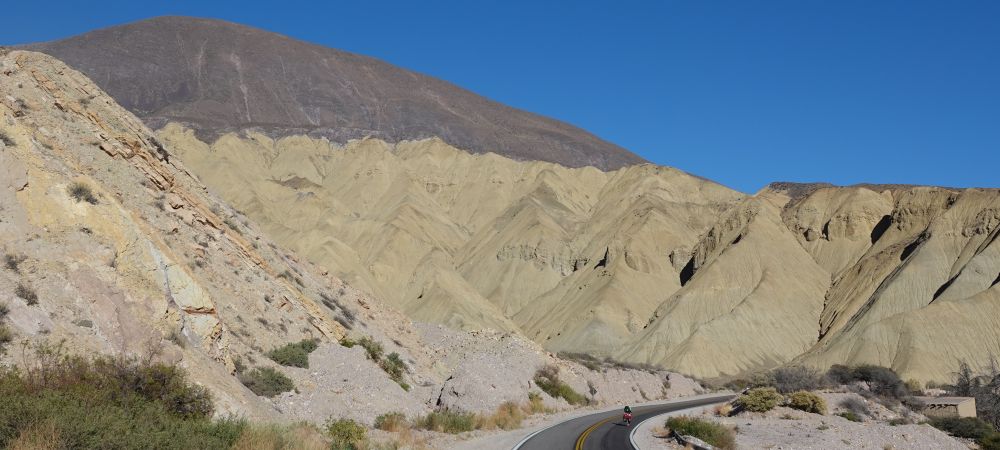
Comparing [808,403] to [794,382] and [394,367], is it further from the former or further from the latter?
[794,382]

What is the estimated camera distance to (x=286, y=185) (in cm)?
11819

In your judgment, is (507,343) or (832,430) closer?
(832,430)

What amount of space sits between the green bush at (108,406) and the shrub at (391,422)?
645cm

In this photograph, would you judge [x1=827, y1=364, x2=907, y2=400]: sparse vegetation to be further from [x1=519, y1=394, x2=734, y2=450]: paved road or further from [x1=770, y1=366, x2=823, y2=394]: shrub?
[x1=519, y1=394, x2=734, y2=450]: paved road

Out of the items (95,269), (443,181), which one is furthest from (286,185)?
(95,269)

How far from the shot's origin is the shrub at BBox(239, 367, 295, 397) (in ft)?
57.9

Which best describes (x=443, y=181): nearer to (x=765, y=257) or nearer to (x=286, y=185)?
(x=286, y=185)

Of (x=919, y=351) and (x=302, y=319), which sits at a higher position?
(x=919, y=351)

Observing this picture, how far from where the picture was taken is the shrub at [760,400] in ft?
100

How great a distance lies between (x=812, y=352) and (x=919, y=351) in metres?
10.7

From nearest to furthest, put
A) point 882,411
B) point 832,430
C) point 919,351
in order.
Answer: point 832,430
point 882,411
point 919,351

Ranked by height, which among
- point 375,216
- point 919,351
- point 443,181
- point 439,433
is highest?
point 443,181

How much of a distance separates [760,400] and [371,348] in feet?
52.7

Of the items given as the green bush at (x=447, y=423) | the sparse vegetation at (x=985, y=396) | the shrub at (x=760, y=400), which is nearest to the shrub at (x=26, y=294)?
the green bush at (x=447, y=423)
